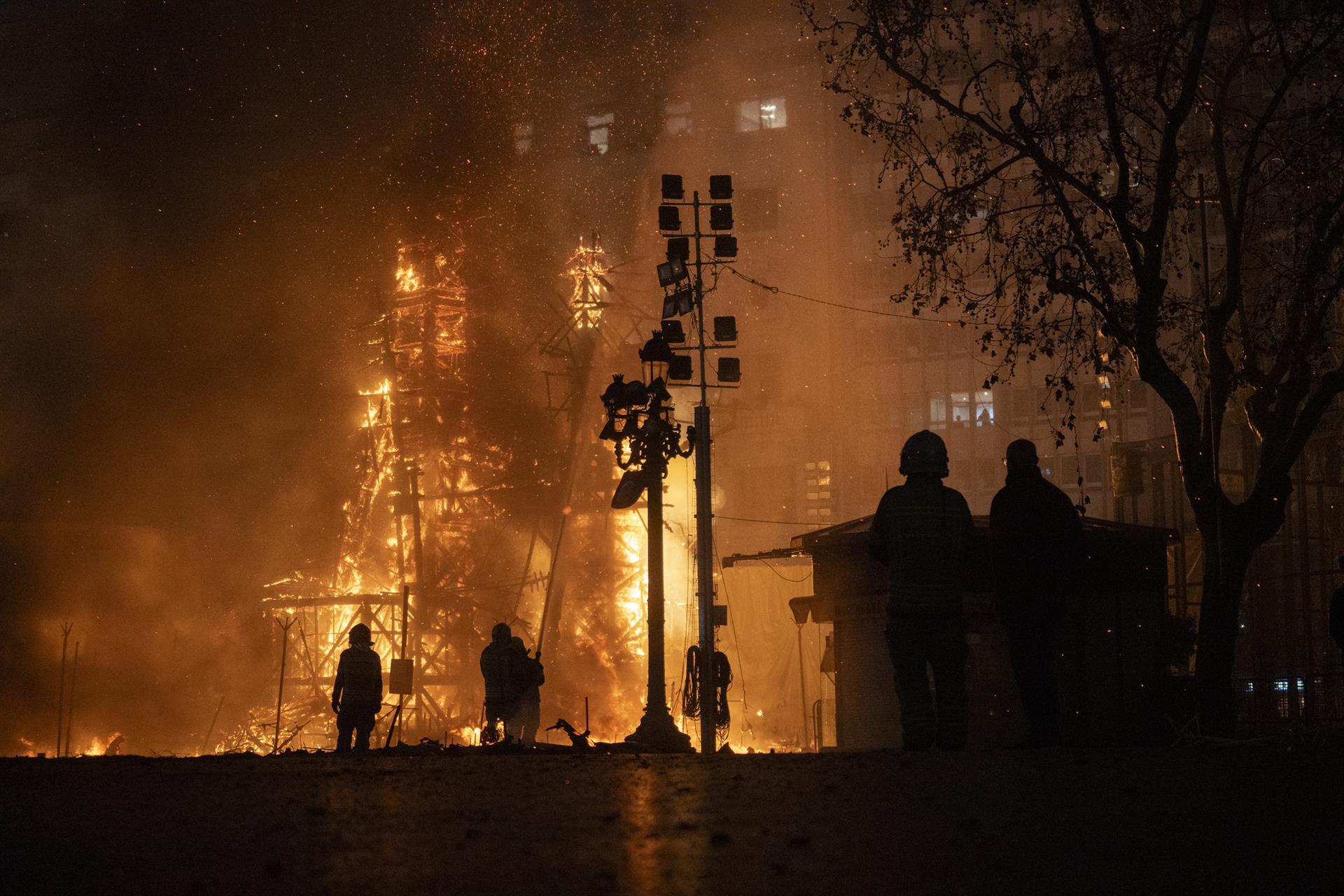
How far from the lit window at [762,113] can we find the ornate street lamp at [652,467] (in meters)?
55.2

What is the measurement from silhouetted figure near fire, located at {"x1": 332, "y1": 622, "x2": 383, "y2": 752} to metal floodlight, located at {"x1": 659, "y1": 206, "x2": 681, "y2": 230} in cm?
1121

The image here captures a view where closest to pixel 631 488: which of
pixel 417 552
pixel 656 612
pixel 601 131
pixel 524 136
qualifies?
pixel 656 612

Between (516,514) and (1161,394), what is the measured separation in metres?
31.5

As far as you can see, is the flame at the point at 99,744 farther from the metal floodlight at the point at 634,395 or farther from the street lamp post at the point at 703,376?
the metal floodlight at the point at 634,395

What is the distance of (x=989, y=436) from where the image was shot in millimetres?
64250

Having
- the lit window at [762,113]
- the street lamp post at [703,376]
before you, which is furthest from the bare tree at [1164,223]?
the lit window at [762,113]

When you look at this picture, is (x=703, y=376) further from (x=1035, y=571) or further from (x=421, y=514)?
(x=421, y=514)

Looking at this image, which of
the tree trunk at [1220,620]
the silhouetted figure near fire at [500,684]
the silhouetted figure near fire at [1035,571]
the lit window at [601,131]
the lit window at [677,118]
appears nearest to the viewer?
the silhouetted figure near fire at [1035,571]

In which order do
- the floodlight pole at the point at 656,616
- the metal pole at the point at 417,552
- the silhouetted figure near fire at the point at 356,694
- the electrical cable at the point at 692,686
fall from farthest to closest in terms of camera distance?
the metal pole at the point at 417,552 < the electrical cable at the point at 692,686 < the floodlight pole at the point at 656,616 < the silhouetted figure near fire at the point at 356,694

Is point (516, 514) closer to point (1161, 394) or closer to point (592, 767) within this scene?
point (1161, 394)

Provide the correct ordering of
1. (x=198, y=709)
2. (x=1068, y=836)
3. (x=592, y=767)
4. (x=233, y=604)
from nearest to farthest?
1. (x=1068, y=836)
2. (x=592, y=767)
3. (x=198, y=709)
4. (x=233, y=604)

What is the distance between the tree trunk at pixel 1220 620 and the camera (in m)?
14.7

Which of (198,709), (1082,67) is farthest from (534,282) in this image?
(1082,67)

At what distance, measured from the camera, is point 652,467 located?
18250 mm
